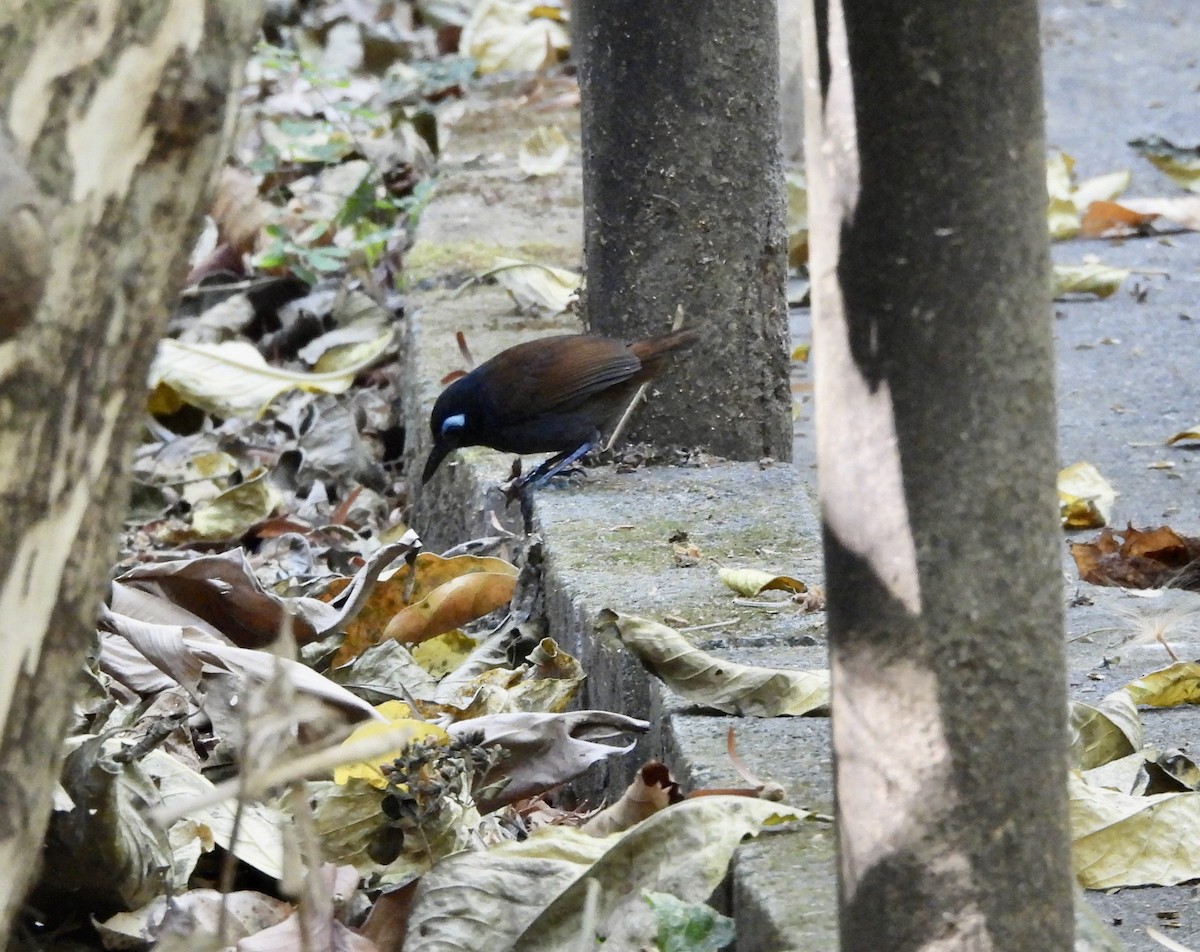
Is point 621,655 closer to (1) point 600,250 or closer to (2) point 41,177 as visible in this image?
(1) point 600,250

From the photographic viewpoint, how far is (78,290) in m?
1.28

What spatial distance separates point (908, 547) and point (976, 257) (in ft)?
0.72

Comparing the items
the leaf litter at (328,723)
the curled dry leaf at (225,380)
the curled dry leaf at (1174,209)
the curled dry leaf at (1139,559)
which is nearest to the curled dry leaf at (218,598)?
the leaf litter at (328,723)

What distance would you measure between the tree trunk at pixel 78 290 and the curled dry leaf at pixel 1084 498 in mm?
3144

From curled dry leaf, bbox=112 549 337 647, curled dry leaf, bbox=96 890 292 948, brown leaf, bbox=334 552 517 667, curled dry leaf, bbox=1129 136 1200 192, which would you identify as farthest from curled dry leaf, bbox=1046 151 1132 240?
curled dry leaf, bbox=96 890 292 948

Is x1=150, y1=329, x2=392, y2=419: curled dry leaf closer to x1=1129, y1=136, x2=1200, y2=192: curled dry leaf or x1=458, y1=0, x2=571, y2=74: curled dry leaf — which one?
x1=1129, y1=136, x2=1200, y2=192: curled dry leaf

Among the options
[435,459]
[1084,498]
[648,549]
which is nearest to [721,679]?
[648,549]

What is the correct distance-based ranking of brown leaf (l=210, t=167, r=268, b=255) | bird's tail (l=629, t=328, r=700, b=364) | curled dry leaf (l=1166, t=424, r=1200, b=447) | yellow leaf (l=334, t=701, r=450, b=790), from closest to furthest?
yellow leaf (l=334, t=701, r=450, b=790) → bird's tail (l=629, t=328, r=700, b=364) → curled dry leaf (l=1166, t=424, r=1200, b=447) → brown leaf (l=210, t=167, r=268, b=255)

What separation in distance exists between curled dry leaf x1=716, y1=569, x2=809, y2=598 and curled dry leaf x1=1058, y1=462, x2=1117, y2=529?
1334 millimetres

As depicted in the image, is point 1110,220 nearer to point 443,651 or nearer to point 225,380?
point 225,380

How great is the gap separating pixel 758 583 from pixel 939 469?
1664mm

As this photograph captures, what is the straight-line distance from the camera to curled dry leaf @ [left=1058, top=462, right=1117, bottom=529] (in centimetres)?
422

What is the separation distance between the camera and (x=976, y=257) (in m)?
1.37

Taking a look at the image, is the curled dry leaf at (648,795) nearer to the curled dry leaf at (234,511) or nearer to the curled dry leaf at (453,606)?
the curled dry leaf at (453,606)
